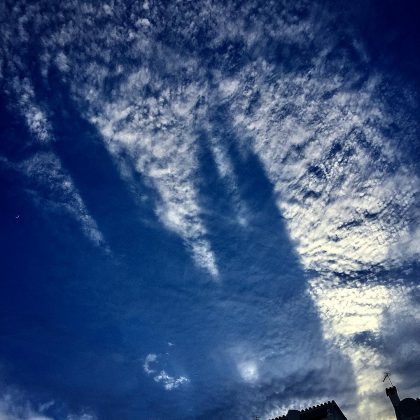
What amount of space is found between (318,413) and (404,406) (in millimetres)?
8826

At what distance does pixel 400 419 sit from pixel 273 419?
12.5 metres

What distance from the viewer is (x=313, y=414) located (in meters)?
29.5

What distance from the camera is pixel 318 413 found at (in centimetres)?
2961

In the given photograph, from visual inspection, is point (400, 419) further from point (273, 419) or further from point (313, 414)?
point (273, 419)

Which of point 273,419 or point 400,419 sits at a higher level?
point 273,419

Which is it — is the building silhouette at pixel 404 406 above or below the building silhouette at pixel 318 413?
below

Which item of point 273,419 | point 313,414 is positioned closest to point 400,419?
point 313,414

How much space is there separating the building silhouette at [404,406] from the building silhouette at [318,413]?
19.7 ft

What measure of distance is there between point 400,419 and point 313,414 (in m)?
8.62

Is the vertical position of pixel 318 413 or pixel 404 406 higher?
pixel 318 413

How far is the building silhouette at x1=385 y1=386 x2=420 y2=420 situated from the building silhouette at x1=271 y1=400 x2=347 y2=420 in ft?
19.7

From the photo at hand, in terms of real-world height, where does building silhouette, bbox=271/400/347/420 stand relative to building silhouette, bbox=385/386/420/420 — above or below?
above

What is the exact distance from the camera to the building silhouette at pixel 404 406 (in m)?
29.3

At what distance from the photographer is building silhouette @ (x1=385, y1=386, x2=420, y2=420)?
29344 mm
